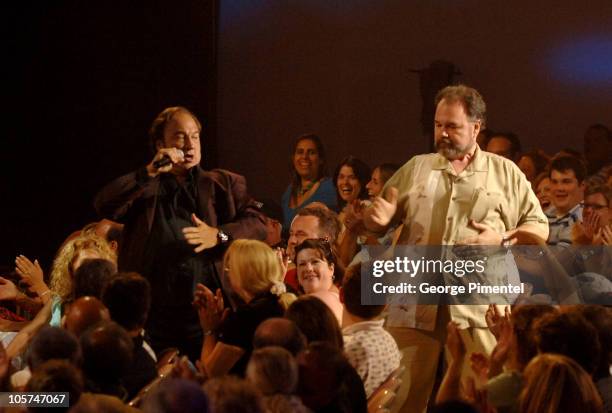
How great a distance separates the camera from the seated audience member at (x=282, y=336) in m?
3.22

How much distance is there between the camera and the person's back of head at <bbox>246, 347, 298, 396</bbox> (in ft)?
9.52

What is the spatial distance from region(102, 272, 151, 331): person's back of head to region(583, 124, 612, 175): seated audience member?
319 cm

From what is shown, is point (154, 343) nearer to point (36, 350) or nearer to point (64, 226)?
point (36, 350)

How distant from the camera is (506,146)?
612cm

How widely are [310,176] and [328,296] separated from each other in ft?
6.08

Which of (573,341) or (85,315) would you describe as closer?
(573,341)

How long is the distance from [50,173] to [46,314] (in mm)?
2722

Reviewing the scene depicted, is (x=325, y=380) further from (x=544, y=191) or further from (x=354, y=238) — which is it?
(x=544, y=191)

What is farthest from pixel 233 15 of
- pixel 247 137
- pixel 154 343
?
pixel 154 343

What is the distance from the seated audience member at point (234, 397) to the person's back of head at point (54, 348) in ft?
1.95

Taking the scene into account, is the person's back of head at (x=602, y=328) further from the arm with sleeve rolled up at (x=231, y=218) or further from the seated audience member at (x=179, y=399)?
the arm with sleeve rolled up at (x=231, y=218)

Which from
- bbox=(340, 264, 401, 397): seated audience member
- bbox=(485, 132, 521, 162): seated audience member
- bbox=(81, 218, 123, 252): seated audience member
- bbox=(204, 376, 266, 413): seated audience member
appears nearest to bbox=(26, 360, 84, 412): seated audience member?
bbox=(204, 376, 266, 413): seated audience member

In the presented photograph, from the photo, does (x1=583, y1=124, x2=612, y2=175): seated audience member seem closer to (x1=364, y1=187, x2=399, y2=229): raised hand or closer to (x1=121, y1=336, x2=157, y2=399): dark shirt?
(x1=364, y1=187, x2=399, y2=229): raised hand

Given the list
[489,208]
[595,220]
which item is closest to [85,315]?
[489,208]
